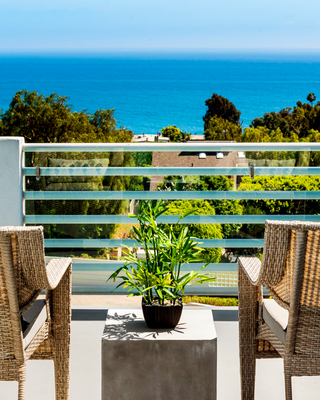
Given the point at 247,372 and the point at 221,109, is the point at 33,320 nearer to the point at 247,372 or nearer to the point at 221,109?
the point at 247,372

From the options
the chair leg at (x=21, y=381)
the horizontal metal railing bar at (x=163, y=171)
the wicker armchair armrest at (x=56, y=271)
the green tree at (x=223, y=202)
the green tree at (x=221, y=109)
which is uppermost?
the green tree at (x=221, y=109)

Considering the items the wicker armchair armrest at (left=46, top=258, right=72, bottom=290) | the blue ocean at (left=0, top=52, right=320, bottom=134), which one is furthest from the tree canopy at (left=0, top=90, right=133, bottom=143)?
the blue ocean at (left=0, top=52, right=320, bottom=134)

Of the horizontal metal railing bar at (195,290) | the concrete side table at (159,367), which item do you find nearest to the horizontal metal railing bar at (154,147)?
the horizontal metal railing bar at (195,290)

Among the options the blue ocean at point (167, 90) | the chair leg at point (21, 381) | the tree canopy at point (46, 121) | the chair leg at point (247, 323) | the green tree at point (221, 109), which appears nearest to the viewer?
the chair leg at point (21, 381)

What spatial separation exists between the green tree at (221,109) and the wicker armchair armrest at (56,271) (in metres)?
69.4

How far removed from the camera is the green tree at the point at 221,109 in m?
70.4

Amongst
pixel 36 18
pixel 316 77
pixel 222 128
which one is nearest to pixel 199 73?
pixel 316 77

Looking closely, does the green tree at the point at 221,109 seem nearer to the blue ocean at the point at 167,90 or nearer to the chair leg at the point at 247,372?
the blue ocean at the point at 167,90

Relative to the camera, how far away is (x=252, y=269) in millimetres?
1831

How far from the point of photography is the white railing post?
3031 mm

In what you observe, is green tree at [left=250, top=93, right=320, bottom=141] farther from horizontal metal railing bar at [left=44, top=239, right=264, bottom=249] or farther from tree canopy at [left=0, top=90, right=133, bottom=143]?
horizontal metal railing bar at [left=44, top=239, right=264, bottom=249]

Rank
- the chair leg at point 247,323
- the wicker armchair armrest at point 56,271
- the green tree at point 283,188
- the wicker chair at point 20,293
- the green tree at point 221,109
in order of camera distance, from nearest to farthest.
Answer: the wicker chair at point 20,293 → the wicker armchair armrest at point 56,271 → the chair leg at point 247,323 → the green tree at point 283,188 → the green tree at point 221,109

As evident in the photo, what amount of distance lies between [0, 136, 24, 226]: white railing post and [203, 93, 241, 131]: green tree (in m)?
68.3

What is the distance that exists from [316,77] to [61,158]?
13046cm
